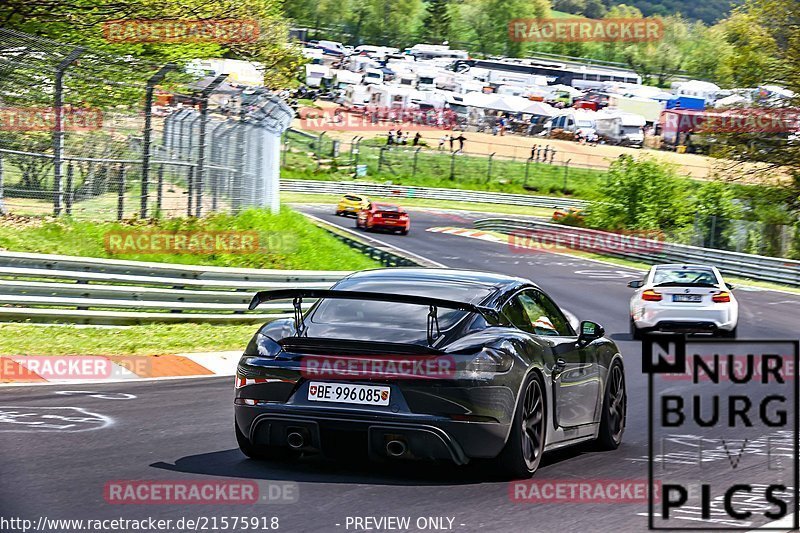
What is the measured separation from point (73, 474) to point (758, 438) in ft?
18.5

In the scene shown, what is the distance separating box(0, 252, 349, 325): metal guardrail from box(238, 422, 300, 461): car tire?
23.4ft

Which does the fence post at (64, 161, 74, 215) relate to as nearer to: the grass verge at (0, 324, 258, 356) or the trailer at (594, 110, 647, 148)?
the grass verge at (0, 324, 258, 356)

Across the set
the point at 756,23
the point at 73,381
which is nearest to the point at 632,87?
the point at 756,23

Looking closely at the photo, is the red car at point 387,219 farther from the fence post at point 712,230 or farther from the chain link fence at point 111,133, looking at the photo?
the chain link fence at point 111,133

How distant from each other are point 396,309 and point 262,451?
120cm

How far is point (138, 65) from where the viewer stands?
1769 centimetres

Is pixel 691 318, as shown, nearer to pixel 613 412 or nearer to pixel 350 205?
pixel 613 412

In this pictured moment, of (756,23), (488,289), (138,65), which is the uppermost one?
(756,23)

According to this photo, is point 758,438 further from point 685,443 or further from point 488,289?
point 488,289

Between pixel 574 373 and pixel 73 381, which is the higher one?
pixel 574 373

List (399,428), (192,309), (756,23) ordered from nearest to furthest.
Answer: (399,428) → (192,309) → (756,23)

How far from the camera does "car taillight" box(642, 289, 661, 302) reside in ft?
65.3

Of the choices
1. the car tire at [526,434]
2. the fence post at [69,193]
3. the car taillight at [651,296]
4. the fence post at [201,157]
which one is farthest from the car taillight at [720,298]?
the car tire at [526,434]

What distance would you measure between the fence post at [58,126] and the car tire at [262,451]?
1002cm
